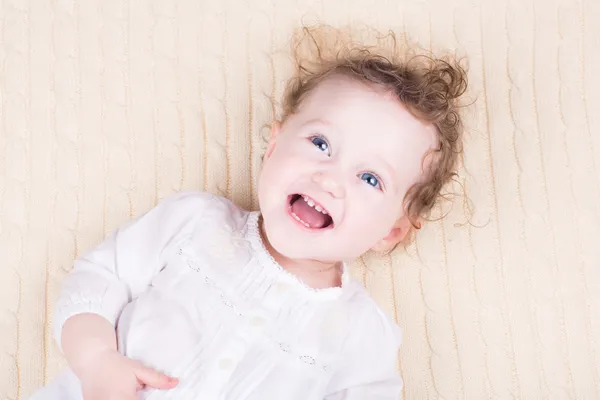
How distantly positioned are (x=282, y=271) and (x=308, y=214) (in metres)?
0.10

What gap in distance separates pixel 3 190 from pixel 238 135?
0.43m

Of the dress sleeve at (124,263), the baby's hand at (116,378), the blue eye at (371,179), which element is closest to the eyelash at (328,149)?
the blue eye at (371,179)

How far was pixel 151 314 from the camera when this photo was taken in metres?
1.19

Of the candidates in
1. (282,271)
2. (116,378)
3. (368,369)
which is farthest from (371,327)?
(116,378)

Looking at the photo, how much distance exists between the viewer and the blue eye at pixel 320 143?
46.2 inches

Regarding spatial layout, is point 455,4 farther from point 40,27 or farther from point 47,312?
point 47,312

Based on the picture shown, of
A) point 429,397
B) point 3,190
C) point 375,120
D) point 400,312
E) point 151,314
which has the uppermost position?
point 375,120

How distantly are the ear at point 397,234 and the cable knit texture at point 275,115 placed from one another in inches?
3.1

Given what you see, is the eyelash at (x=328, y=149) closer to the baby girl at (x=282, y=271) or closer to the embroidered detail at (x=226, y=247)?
the baby girl at (x=282, y=271)

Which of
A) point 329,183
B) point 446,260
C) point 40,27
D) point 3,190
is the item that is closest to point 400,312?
point 446,260

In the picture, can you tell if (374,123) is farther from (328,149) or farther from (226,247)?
(226,247)

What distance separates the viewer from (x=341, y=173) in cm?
115

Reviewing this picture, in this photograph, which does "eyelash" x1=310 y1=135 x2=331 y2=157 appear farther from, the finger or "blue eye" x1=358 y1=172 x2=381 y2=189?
the finger

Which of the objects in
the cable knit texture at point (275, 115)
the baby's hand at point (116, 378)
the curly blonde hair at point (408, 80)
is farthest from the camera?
the cable knit texture at point (275, 115)
